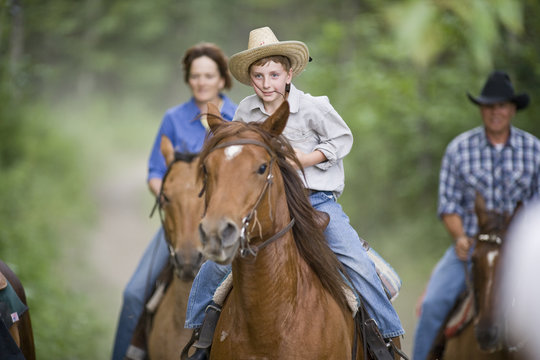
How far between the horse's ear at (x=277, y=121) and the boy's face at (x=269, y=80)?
55 centimetres

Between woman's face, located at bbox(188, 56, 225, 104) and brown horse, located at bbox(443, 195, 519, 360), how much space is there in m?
2.80

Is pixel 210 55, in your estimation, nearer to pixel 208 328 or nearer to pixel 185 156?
pixel 185 156

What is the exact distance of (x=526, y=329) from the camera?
5355 mm

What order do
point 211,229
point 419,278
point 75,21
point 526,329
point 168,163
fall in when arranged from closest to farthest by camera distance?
point 211,229 → point 526,329 → point 168,163 → point 419,278 → point 75,21

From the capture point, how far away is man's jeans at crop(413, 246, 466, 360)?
648 centimetres

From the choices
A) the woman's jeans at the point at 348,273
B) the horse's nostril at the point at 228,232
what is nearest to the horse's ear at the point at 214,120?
the horse's nostril at the point at 228,232

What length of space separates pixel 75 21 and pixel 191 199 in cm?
1688

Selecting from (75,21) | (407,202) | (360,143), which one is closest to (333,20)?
(360,143)

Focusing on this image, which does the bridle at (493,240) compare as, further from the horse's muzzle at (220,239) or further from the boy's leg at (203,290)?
the horse's muzzle at (220,239)

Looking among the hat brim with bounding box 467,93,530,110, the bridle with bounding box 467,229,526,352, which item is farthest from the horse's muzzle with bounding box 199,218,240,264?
the hat brim with bounding box 467,93,530,110

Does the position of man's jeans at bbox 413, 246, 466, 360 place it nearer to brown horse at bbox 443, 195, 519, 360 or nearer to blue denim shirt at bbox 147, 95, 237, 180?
brown horse at bbox 443, 195, 519, 360

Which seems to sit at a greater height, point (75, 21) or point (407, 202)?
point (75, 21)

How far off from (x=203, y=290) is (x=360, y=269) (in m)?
1.08

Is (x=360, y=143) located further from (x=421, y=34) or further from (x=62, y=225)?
(x=62, y=225)
